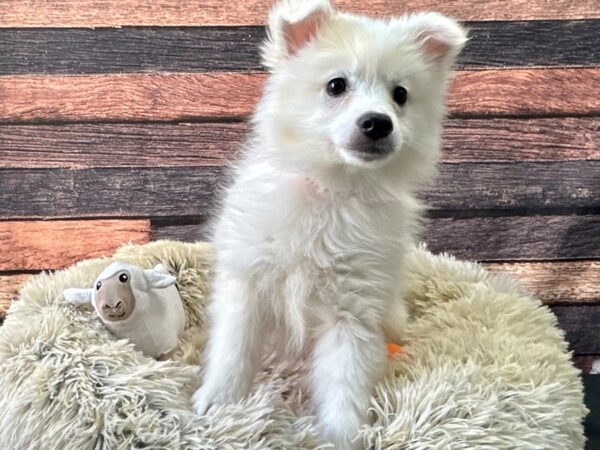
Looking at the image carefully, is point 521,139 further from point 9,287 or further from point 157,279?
point 9,287

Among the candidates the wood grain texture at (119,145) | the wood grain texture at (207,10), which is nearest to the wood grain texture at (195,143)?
the wood grain texture at (119,145)

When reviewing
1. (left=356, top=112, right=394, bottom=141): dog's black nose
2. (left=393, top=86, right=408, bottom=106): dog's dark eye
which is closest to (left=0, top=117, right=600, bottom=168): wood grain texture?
(left=393, top=86, right=408, bottom=106): dog's dark eye

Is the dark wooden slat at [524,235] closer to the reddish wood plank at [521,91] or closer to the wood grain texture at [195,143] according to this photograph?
the wood grain texture at [195,143]

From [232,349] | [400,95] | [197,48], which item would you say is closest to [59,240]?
[197,48]

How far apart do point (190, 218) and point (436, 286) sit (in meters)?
0.81

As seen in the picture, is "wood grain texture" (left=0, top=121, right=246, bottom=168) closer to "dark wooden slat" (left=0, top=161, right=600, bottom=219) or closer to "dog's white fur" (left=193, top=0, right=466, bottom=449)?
"dark wooden slat" (left=0, top=161, right=600, bottom=219)

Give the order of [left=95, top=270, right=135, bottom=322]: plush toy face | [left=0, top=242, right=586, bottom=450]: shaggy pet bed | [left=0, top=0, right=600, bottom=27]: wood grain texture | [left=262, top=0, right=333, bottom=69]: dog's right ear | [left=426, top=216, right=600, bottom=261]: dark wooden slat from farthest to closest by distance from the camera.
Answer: [left=426, top=216, right=600, bottom=261]: dark wooden slat
[left=0, top=0, right=600, bottom=27]: wood grain texture
[left=95, top=270, right=135, bottom=322]: plush toy face
[left=262, top=0, right=333, bottom=69]: dog's right ear
[left=0, top=242, right=586, bottom=450]: shaggy pet bed

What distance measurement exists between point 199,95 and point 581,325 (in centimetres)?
143

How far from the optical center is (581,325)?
2.22 m

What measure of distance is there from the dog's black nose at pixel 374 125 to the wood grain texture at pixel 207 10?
0.89 metres

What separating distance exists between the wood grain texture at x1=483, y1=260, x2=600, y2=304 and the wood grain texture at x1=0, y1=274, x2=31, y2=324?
1.46 m

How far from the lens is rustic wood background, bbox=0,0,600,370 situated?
1955 mm

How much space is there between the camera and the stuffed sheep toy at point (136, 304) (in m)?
1.42

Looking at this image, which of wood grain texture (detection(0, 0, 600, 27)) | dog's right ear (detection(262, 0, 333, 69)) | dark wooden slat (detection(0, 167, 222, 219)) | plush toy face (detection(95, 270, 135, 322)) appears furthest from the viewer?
dark wooden slat (detection(0, 167, 222, 219))
